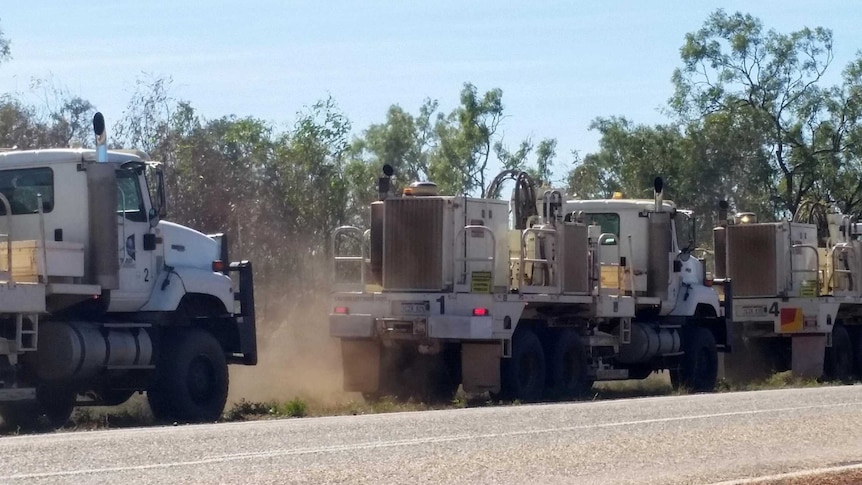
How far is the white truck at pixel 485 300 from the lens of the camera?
2030 cm

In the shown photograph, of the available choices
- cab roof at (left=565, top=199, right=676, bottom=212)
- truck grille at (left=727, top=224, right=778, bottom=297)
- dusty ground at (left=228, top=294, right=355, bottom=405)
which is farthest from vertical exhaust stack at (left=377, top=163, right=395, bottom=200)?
truck grille at (left=727, top=224, right=778, bottom=297)

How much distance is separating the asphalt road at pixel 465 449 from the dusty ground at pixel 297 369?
5.24 metres

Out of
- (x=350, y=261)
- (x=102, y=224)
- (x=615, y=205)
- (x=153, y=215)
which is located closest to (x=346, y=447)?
(x=102, y=224)

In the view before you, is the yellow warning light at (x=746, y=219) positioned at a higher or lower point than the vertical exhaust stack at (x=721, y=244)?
higher

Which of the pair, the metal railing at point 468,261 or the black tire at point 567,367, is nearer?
the metal railing at point 468,261

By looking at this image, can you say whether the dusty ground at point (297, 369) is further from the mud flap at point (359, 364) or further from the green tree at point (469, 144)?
the green tree at point (469, 144)

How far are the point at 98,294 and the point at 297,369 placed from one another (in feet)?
23.3

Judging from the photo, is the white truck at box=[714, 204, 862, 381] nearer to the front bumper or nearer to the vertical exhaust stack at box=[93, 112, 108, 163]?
the front bumper

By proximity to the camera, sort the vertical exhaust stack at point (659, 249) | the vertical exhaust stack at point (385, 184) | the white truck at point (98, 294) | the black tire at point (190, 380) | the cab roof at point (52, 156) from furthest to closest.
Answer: the vertical exhaust stack at point (659, 249) < the vertical exhaust stack at point (385, 184) < the black tire at point (190, 380) < the cab roof at point (52, 156) < the white truck at point (98, 294)

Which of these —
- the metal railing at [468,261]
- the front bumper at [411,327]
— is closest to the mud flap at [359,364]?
the front bumper at [411,327]

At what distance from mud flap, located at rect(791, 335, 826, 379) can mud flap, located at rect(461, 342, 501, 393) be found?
1019 cm

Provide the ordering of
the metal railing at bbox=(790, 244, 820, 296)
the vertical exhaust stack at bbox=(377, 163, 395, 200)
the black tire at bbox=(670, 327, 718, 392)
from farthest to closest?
the metal railing at bbox=(790, 244, 820, 296) → the black tire at bbox=(670, 327, 718, 392) → the vertical exhaust stack at bbox=(377, 163, 395, 200)

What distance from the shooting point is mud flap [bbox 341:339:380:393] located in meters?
20.6

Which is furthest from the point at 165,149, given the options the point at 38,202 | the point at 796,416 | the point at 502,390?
the point at 796,416
